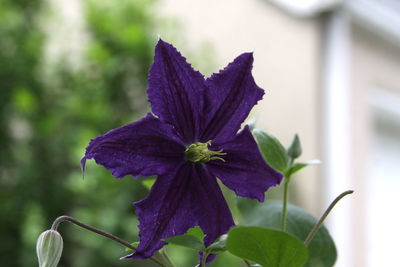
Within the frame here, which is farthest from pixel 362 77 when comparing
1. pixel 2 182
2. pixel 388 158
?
pixel 2 182

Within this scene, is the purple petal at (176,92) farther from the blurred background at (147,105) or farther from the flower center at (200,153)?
the blurred background at (147,105)

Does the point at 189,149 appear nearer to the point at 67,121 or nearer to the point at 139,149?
the point at 139,149

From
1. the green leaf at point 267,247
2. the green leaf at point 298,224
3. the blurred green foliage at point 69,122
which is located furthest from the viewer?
the blurred green foliage at point 69,122

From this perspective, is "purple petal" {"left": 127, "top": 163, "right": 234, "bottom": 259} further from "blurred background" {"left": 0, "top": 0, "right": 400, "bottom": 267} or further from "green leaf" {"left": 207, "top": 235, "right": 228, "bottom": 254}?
"blurred background" {"left": 0, "top": 0, "right": 400, "bottom": 267}

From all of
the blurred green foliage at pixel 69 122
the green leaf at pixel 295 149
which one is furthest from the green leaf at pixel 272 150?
the blurred green foliage at pixel 69 122

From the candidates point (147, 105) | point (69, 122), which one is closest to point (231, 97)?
point (69, 122)

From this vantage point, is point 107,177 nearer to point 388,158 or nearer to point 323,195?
point 323,195

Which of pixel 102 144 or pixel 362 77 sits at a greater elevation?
pixel 362 77
